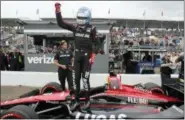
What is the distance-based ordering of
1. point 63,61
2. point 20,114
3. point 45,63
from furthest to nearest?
point 45,63 < point 63,61 < point 20,114

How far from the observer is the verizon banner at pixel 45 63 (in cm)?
1572

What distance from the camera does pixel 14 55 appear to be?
17438 mm

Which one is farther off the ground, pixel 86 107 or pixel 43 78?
pixel 86 107

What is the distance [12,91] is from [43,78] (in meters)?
1.33

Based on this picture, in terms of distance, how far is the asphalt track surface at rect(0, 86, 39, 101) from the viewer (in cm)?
984

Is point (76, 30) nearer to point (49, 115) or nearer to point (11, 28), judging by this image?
point (49, 115)

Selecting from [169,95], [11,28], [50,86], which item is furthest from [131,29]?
[169,95]

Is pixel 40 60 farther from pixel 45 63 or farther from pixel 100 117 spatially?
pixel 100 117

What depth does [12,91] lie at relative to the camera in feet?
35.5

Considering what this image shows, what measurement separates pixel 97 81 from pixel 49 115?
583cm

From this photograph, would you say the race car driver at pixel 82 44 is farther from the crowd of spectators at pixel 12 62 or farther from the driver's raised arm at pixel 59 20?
the crowd of spectators at pixel 12 62

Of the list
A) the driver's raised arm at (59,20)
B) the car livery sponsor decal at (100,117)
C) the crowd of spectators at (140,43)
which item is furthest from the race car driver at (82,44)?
the crowd of spectators at (140,43)

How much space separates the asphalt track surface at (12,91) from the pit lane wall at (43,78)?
35 centimetres

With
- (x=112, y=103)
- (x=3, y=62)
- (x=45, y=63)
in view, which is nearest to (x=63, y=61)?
(x=112, y=103)
